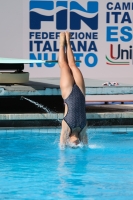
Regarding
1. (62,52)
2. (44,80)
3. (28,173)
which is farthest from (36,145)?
(44,80)

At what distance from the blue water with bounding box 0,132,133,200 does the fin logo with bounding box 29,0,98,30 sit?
3.28 meters

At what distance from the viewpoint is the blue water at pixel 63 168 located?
536 cm

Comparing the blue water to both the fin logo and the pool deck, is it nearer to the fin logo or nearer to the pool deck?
the pool deck

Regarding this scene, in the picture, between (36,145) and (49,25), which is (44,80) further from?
(36,145)

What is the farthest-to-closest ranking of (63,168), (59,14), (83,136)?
(59,14) < (83,136) < (63,168)

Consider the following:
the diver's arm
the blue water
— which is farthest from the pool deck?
the diver's arm

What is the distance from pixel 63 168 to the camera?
637 cm

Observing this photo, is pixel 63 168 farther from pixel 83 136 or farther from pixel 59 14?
pixel 59 14

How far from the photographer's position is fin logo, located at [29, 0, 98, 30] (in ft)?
37.1

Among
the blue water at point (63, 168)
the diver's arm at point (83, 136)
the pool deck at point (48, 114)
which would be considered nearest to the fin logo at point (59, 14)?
the pool deck at point (48, 114)

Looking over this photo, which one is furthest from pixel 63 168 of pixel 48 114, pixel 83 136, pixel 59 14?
pixel 59 14

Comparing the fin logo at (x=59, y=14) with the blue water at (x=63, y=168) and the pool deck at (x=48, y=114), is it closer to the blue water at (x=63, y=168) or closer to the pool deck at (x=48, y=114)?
the pool deck at (x=48, y=114)

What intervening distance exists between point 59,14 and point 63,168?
542cm

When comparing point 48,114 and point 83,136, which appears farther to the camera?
point 48,114
